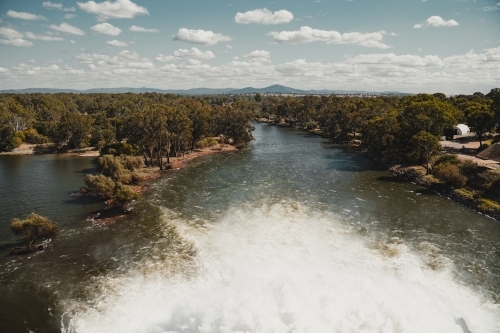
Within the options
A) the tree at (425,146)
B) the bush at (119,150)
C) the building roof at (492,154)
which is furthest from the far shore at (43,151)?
the building roof at (492,154)

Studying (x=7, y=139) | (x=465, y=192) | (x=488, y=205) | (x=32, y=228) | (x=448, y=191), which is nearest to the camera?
(x=32, y=228)

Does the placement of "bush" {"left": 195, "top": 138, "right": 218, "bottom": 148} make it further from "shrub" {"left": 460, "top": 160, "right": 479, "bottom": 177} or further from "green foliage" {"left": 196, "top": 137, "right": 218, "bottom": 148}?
"shrub" {"left": 460, "top": 160, "right": 479, "bottom": 177}

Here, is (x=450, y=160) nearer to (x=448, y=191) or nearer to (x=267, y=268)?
(x=448, y=191)

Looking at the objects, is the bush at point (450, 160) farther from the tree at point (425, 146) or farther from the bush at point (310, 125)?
the bush at point (310, 125)

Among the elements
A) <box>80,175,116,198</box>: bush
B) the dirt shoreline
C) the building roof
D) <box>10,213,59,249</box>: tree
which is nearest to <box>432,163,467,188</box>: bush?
the building roof

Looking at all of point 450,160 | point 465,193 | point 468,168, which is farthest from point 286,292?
point 450,160

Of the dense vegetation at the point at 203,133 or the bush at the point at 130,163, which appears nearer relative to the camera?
the dense vegetation at the point at 203,133
